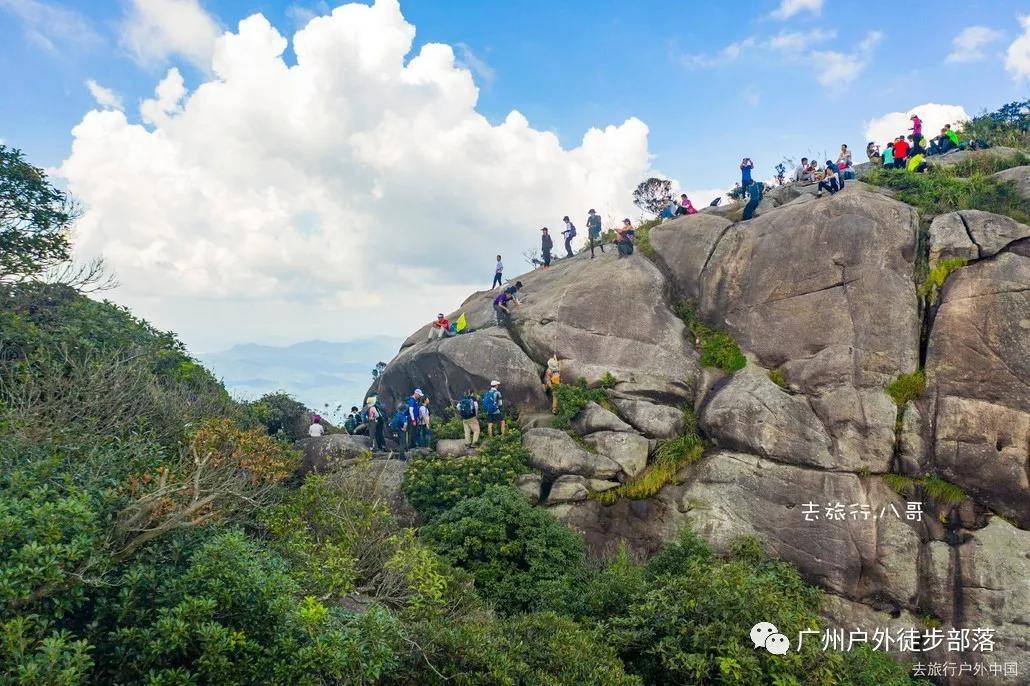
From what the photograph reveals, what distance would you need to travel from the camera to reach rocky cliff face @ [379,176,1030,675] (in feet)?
45.2

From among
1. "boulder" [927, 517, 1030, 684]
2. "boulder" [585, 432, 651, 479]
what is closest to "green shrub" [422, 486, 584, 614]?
"boulder" [585, 432, 651, 479]

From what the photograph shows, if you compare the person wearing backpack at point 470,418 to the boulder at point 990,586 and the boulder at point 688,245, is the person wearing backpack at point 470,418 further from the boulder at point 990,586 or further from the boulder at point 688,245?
the boulder at point 990,586

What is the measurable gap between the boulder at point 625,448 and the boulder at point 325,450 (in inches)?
269

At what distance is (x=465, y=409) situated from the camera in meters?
17.4

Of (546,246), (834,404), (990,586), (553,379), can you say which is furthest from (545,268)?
(990,586)

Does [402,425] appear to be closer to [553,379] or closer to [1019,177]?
[553,379]

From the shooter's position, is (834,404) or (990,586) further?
(834,404)

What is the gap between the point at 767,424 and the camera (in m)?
15.6

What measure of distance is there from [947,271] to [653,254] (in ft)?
27.9

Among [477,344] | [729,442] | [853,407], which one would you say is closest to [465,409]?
[477,344]

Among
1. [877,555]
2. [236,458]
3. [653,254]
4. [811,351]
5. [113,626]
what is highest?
[653,254]

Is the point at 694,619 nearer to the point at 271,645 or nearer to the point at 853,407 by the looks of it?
the point at 271,645

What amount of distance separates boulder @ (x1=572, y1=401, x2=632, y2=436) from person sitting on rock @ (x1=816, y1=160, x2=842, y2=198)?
9.92 metres

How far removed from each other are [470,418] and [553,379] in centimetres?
280
